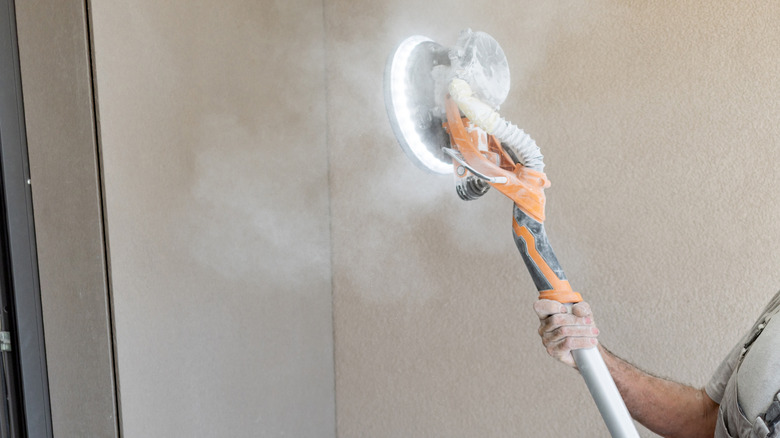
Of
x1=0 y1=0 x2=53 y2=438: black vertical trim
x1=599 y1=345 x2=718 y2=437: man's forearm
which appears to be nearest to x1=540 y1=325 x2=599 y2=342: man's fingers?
x1=599 y1=345 x2=718 y2=437: man's forearm

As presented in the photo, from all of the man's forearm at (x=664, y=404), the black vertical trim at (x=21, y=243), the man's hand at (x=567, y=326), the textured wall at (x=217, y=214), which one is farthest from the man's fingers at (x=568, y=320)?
the black vertical trim at (x=21, y=243)

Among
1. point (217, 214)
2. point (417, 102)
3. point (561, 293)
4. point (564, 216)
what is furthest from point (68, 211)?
point (564, 216)

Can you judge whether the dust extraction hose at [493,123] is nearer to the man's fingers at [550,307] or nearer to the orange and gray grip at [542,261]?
the orange and gray grip at [542,261]

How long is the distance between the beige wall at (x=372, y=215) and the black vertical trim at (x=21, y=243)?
26mm

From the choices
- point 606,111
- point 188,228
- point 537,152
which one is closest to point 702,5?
point 606,111

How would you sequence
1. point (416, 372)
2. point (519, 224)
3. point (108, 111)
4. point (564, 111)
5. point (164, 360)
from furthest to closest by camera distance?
point (416, 372) < point (564, 111) < point (164, 360) < point (108, 111) < point (519, 224)

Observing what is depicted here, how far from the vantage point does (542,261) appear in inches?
37.5

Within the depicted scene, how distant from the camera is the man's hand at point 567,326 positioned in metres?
0.94

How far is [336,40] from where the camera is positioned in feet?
6.08

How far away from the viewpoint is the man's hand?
3.10 ft

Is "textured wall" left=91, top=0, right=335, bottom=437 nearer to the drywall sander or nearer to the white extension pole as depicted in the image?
the drywall sander

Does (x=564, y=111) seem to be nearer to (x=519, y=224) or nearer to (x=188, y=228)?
(x=519, y=224)

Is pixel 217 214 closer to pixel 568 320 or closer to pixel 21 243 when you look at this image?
pixel 21 243

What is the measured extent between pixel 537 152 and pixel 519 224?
0.40ft
